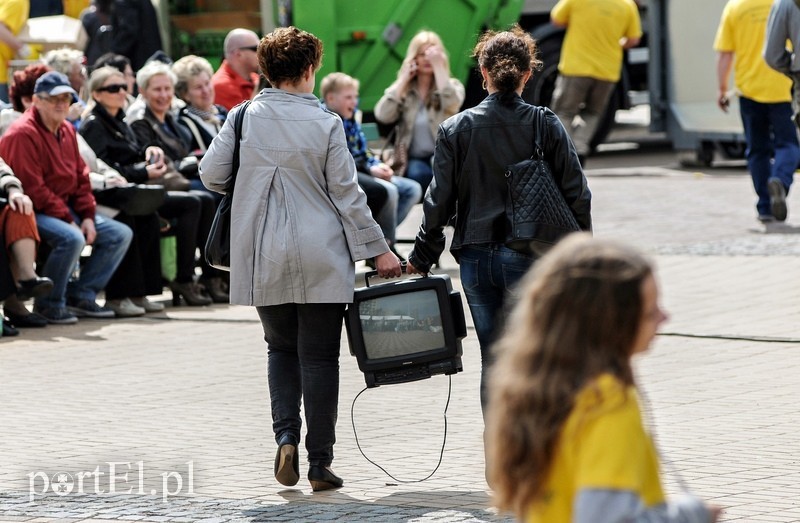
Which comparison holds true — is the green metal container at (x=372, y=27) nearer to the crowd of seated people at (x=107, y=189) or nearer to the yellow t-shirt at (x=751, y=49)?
the yellow t-shirt at (x=751, y=49)

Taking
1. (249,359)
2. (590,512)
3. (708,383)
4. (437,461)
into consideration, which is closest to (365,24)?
(249,359)

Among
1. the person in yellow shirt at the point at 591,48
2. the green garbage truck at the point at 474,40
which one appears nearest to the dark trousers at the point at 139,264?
the green garbage truck at the point at 474,40

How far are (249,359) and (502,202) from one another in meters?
3.09

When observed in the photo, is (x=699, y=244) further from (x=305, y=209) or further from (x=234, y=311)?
(x=305, y=209)

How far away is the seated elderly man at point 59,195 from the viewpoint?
29.7 feet

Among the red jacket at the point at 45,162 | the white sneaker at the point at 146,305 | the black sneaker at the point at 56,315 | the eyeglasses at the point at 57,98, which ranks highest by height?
the eyeglasses at the point at 57,98

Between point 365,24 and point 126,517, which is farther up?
point 365,24

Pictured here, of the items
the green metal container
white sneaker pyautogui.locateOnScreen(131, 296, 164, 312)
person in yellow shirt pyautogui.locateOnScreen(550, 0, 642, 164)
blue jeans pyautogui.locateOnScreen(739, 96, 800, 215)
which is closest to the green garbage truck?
the green metal container

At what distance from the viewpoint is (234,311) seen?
9789mm

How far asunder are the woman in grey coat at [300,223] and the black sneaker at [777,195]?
7028mm

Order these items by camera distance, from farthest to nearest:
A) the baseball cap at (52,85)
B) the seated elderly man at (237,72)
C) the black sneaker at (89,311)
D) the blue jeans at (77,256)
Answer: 1. the seated elderly man at (237,72)
2. the black sneaker at (89,311)
3. the blue jeans at (77,256)
4. the baseball cap at (52,85)

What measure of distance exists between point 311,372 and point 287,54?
112cm

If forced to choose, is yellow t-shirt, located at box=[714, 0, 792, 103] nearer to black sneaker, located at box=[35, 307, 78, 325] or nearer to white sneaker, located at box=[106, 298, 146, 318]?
white sneaker, located at box=[106, 298, 146, 318]

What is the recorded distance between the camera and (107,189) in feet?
31.6
